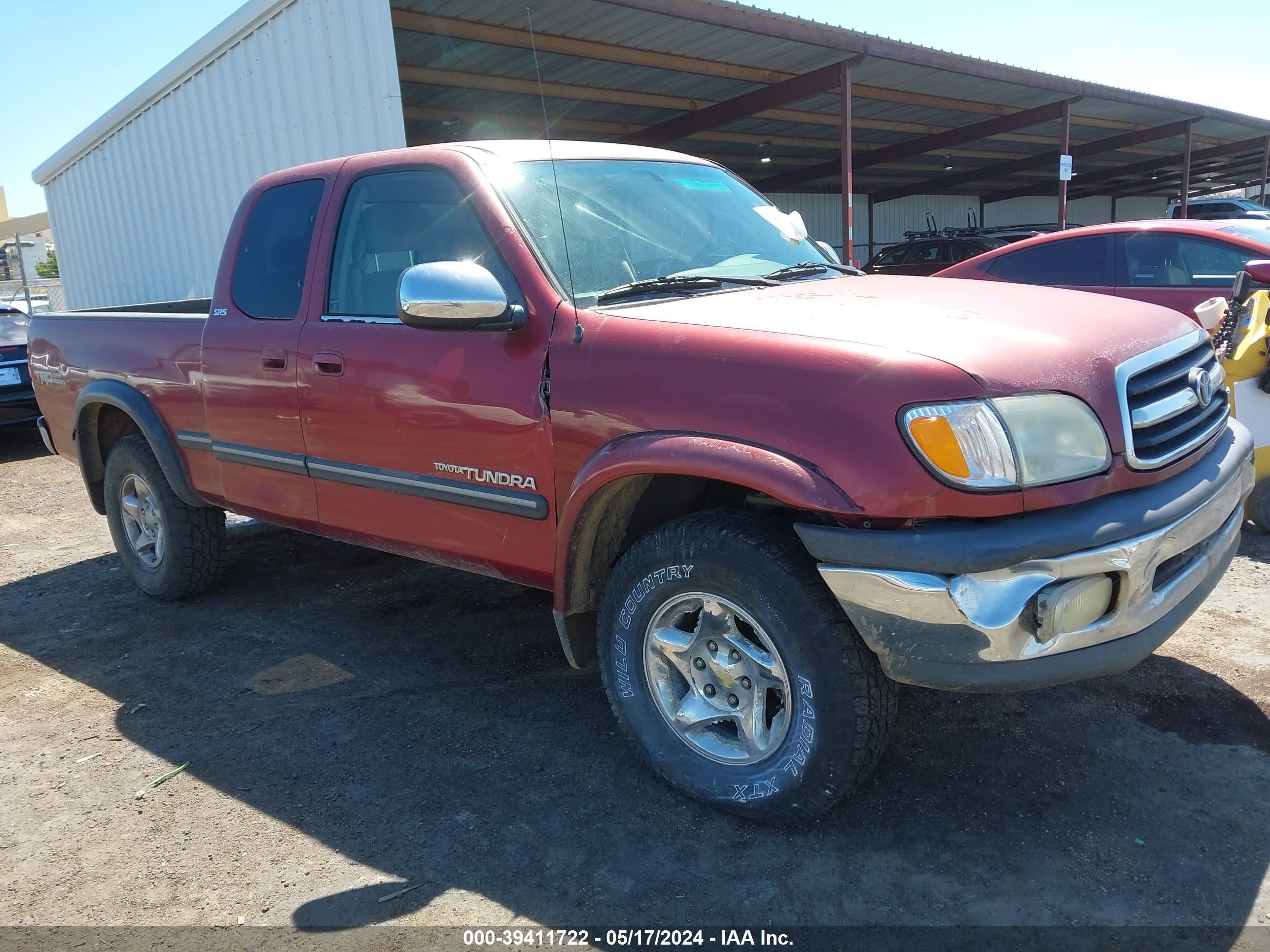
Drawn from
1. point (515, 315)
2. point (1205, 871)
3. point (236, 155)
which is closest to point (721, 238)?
point (515, 315)

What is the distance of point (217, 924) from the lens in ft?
8.01

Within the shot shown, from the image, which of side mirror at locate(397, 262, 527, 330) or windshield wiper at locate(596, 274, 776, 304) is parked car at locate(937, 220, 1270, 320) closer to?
windshield wiper at locate(596, 274, 776, 304)

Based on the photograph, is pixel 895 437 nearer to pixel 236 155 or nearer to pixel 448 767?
pixel 448 767

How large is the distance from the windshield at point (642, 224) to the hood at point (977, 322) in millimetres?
246

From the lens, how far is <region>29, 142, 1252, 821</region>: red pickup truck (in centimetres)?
225

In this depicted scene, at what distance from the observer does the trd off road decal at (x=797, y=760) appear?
2479 mm

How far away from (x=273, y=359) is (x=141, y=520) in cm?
188

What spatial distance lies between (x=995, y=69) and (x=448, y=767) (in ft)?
46.6

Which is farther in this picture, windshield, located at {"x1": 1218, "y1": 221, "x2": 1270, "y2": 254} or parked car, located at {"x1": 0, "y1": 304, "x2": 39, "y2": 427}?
parked car, located at {"x1": 0, "y1": 304, "x2": 39, "y2": 427}

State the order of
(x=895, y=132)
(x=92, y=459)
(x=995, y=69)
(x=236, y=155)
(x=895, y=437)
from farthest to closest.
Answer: (x=895, y=132) < (x=995, y=69) < (x=236, y=155) < (x=92, y=459) < (x=895, y=437)

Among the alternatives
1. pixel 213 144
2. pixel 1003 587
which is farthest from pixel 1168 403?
pixel 213 144

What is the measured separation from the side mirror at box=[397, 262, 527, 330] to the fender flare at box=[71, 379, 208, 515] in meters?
2.24

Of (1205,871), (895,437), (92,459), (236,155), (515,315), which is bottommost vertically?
(1205,871)

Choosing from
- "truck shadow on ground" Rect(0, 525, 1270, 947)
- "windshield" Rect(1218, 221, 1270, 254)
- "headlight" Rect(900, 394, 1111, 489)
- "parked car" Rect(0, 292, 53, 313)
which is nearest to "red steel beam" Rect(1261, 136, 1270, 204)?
"windshield" Rect(1218, 221, 1270, 254)
